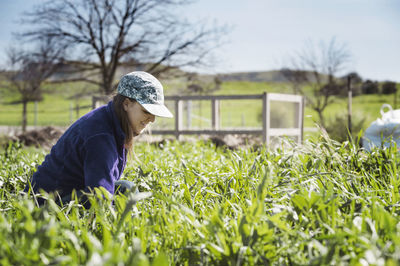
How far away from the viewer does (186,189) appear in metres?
2.18

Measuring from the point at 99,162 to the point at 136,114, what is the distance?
0.44 m

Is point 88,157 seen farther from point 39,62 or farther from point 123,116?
point 39,62

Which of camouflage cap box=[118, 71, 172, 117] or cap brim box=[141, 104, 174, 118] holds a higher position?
camouflage cap box=[118, 71, 172, 117]

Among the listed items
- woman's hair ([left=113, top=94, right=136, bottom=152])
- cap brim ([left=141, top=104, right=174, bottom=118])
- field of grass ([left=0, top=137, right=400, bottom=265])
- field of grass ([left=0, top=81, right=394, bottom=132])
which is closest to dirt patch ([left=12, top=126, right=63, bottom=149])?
field of grass ([left=0, top=81, right=394, bottom=132])

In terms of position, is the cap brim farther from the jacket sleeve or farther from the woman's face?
the jacket sleeve

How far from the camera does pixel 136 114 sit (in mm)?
2426

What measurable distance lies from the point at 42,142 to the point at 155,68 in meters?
4.44

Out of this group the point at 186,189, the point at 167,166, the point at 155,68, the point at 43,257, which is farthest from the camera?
the point at 155,68

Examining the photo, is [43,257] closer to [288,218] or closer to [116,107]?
[288,218]

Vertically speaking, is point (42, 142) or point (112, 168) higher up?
point (112, 168)

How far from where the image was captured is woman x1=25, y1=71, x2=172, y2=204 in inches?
A: 86.1

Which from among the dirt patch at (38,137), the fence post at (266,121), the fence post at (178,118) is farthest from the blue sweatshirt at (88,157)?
the dirt patch at (38,137)

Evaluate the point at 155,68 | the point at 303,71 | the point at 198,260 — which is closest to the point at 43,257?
the point at 198,260

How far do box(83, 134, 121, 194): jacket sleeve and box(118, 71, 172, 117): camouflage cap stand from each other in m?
0.30
